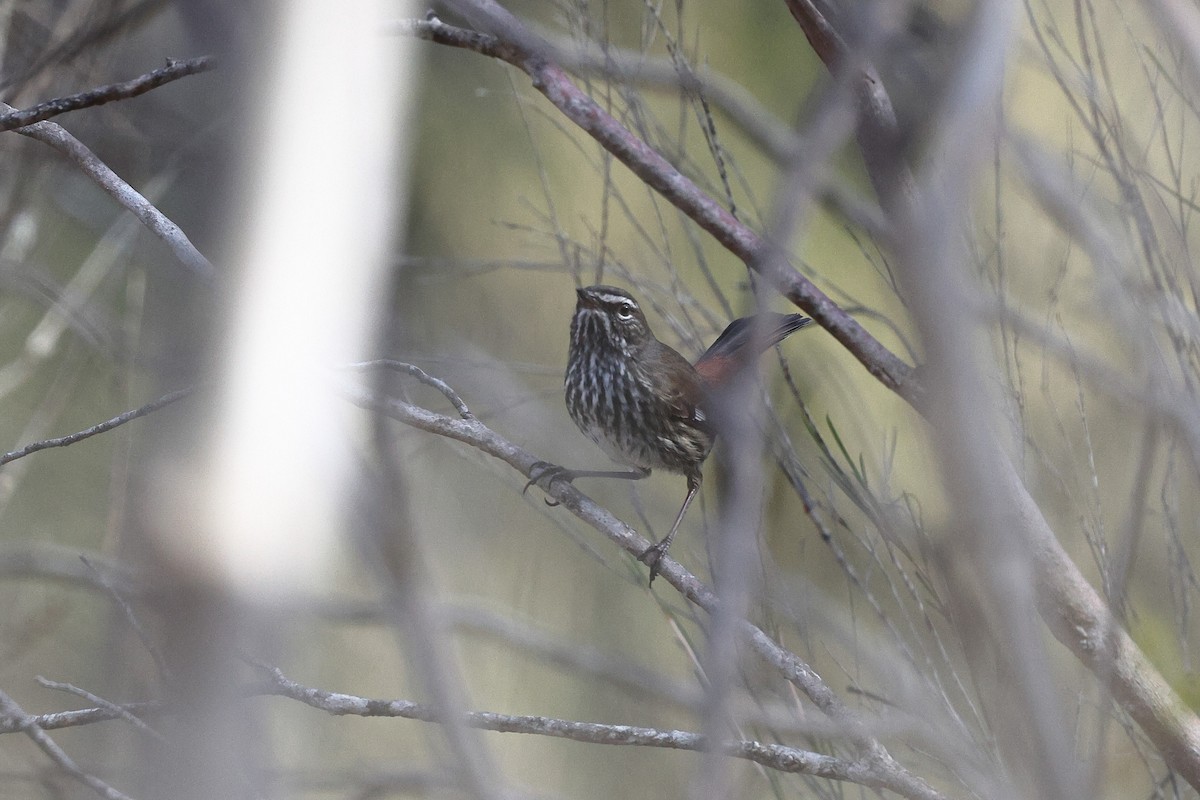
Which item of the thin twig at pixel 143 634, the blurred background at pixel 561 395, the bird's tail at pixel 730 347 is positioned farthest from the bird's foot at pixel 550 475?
the thin twig at pixel 143 634

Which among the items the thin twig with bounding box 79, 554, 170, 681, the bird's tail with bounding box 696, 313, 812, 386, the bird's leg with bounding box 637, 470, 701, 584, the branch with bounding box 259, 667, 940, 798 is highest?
the bird's tail with bounding box 696, 313, 812, 386

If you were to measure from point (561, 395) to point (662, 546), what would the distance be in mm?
2339

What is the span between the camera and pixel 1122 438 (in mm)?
4957

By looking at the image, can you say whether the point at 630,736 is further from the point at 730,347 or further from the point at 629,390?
the point at 629,390

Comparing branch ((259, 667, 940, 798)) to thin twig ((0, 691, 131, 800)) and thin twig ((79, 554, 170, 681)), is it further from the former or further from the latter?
thin twig ((79, 554, 170, 681))

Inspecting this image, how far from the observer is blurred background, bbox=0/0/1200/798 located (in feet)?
2.62

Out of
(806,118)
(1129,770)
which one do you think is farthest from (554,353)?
(806,118)

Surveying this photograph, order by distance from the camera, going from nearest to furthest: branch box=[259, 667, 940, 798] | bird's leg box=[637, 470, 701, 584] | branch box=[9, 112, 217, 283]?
branch box=[259, 667, 940, 798] → branch box=[9, 112, 217, 283] → bird's leg box=[637, 470, 701, 584]

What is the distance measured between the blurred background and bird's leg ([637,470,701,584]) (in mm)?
76

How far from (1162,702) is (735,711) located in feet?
2.54

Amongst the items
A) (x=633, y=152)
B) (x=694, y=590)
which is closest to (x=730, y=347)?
(x=694, y=590)

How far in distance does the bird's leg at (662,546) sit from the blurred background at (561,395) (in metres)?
0.08

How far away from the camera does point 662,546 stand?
9.57ft

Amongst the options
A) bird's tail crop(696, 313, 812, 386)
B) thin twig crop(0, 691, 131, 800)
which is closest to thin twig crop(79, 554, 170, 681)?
thin twig crop(0, 691, 131, 800)
